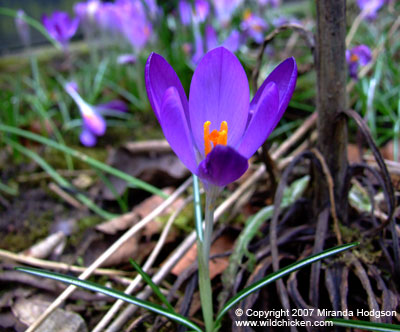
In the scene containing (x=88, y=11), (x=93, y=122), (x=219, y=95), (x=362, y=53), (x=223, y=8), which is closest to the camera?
(x=219, y=95)

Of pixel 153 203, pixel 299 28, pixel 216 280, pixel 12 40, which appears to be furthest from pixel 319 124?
pixel 12 40

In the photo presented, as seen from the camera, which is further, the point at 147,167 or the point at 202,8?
the point at 202,8

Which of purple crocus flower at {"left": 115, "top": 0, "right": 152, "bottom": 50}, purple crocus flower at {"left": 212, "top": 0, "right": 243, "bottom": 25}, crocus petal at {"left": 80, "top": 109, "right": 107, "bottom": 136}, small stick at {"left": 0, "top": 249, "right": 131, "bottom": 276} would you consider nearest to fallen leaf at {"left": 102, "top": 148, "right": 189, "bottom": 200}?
crocus petal at {"left": 80, "top": 109, "right": 107, "bottom": 136}

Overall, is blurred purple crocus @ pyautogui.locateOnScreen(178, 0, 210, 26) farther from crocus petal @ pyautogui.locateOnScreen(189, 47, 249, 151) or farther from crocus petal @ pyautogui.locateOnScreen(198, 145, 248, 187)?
crocus petal @ pyautogui.locateOnScreen(198, 145, 248, 187)

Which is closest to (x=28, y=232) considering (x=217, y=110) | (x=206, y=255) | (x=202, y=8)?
(x=206, y=255)

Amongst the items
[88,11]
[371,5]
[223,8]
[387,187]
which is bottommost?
[387,187]

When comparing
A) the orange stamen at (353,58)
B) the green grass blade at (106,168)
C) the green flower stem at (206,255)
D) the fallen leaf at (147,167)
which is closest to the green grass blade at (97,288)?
the green flower stem at (206,255)

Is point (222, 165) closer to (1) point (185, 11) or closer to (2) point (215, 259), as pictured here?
(2) point (215, 259)

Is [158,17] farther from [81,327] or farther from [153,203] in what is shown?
[81,327]
